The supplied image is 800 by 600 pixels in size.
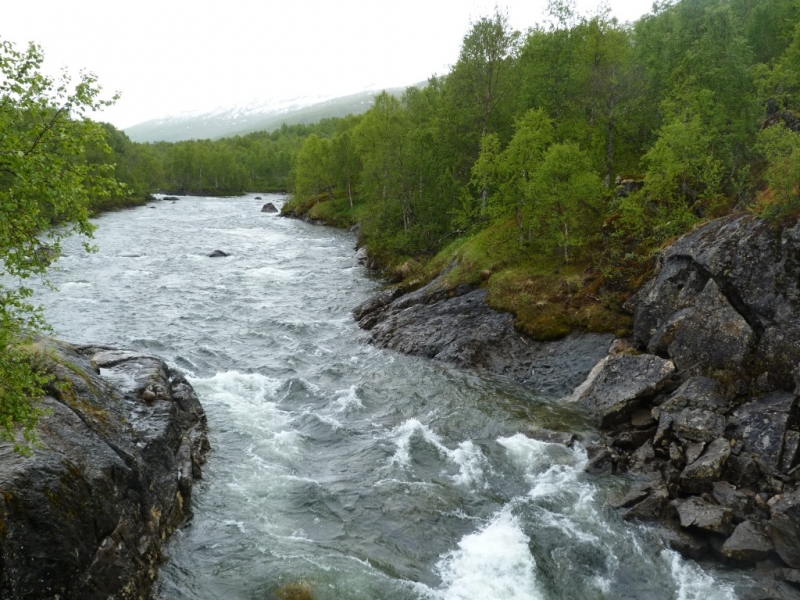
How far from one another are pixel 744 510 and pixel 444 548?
953cm

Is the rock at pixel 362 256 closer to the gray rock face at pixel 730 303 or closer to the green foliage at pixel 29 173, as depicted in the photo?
the gray rock face at pixel 730 303

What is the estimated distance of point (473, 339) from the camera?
104 ft

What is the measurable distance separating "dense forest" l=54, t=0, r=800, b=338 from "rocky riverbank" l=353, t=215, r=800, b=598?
6.65 ft

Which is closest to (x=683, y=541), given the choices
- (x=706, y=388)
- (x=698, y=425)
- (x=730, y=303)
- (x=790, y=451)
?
(x=790, y=451)

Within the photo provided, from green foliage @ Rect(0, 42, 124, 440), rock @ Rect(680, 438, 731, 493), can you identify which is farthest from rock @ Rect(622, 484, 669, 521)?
green foliage @ Rect(0, 42, 124, 440)

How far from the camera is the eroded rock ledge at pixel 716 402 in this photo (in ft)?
53.1

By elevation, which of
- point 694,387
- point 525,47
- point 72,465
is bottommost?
point 694,387

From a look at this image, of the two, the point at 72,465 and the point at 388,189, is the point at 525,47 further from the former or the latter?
the point at 72,465

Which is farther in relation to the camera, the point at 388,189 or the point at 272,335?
the point at 388,189

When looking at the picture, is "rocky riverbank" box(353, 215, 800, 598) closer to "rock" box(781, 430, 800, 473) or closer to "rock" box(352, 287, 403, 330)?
"rock" box(781, 430, 800, 473)

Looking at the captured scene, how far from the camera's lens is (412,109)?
208ft

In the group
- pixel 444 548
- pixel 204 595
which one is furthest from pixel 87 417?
pixel 444 548

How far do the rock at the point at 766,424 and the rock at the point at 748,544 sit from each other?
2.70 m

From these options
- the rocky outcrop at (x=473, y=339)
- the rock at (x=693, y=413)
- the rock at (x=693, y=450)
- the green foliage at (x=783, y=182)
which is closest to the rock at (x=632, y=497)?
the rock at (x=693, y=450)
